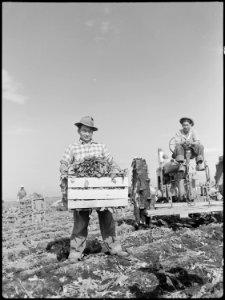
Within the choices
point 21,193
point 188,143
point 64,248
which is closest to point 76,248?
point 64,248

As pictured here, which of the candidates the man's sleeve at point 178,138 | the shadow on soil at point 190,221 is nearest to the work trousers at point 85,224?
the shadow on soil at point 190,221

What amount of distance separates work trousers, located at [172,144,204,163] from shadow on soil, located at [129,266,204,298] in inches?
177

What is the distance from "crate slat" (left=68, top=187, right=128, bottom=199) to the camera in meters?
4.64

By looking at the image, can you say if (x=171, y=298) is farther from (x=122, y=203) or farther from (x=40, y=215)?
(x=40, y=215)

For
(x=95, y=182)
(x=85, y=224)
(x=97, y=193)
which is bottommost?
(x=85, y=224)

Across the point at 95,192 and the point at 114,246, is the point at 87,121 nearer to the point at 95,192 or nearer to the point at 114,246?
the point at 95,192

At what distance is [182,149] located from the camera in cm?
848

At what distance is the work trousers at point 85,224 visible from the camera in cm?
497

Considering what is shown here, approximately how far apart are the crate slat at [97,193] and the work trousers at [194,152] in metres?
4.00

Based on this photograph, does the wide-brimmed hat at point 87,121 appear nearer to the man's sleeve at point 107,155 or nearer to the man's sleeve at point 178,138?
the man's sleeve at point 107,155

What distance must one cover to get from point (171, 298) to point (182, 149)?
5565mm

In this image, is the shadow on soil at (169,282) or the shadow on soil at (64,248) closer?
the shadow on soil at (169,282)

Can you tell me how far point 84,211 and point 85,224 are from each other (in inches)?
8.3

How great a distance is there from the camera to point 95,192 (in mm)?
4695
